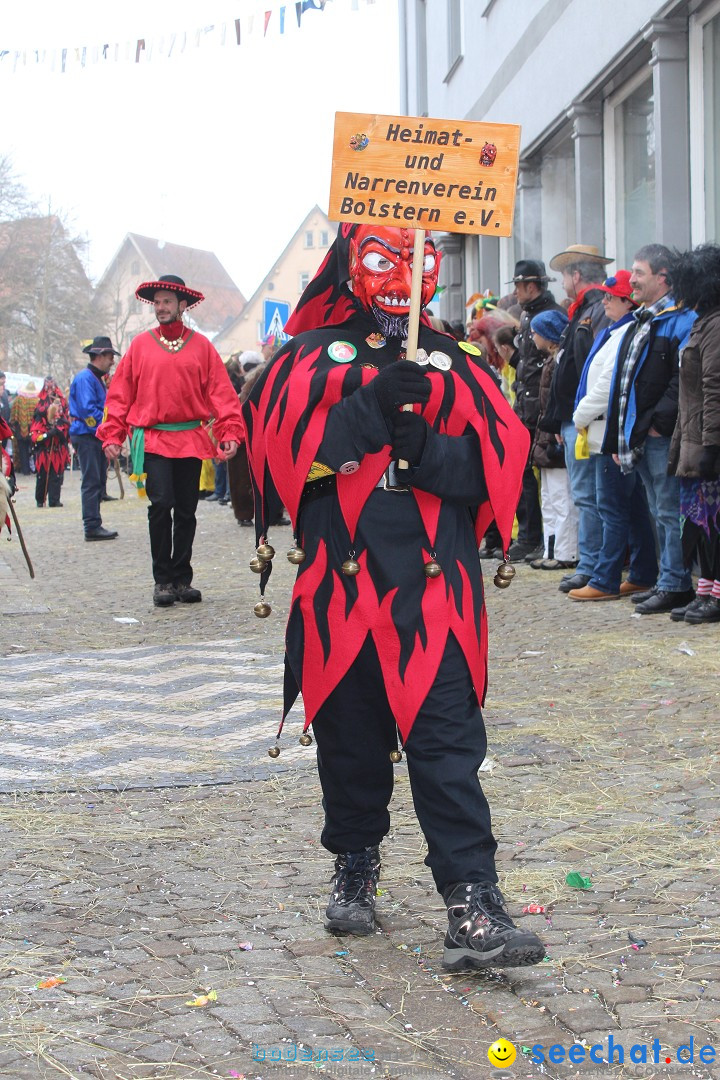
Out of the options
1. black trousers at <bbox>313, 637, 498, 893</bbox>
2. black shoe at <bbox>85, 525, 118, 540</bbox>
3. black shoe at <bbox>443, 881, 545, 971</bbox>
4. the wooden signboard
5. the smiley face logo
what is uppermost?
the wooden signboard

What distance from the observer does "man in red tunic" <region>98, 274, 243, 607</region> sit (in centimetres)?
967

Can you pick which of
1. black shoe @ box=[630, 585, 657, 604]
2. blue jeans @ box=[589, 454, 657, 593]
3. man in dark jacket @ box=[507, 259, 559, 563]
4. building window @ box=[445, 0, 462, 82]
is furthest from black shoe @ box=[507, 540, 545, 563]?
building window @ box=[445, 0, 462, 82]

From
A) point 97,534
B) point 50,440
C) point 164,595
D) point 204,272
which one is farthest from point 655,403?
point 204,272

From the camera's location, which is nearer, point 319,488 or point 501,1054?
point 501,1054

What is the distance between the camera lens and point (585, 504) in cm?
985

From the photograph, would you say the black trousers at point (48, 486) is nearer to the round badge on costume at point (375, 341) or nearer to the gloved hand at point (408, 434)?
the round badge on costume at point (375, 341)

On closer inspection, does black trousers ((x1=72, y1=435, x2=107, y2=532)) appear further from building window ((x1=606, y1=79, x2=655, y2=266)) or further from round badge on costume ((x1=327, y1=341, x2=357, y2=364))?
round badge on costume ((x1=327, y1=341, x2=357, y2=364))

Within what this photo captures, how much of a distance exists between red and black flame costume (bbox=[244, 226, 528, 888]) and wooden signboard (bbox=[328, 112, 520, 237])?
93mm

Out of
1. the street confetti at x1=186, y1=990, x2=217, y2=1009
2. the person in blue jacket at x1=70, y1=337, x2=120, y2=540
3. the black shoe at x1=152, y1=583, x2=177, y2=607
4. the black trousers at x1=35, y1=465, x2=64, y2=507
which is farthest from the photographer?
the black trousers at x1=35, y1=465, x2=64, y2=507

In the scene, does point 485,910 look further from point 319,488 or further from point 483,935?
point 319,488

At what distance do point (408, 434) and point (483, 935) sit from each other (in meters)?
1.19

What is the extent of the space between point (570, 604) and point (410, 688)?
19.9ft

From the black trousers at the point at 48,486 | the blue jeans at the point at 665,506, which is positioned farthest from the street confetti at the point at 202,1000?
the black trousers at the point at 48,486

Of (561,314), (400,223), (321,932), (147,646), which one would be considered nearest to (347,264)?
(400,223)
